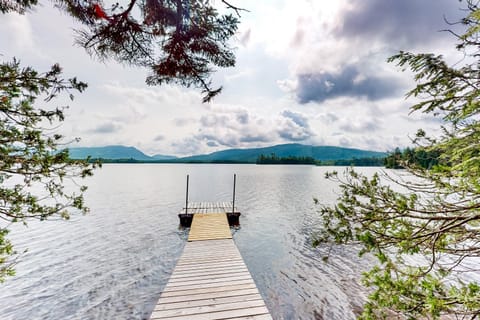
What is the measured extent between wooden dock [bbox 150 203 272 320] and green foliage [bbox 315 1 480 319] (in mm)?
2709

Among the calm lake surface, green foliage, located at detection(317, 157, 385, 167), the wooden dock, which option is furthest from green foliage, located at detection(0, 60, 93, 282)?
the calm lake surface

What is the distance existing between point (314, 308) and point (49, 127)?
720 centimetres

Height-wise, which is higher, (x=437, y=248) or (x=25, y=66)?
(x=25, y=66)

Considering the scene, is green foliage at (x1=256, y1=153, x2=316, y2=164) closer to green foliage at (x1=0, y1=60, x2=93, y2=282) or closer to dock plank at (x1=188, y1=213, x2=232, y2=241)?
dock plank at (x1=188, y1=213, x2=232, y2=241)

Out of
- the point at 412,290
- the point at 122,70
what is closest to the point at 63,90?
the point at 122,70

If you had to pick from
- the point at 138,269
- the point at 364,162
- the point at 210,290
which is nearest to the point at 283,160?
the point at 364,162

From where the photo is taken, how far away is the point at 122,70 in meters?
3.27

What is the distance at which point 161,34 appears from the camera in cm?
296

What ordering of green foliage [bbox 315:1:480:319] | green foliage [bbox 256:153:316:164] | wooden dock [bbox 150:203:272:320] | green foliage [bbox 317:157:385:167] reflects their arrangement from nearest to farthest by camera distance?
green foliage [bbox 315:1:480:319] → green foliage [bbox 317:157:385:167] → wooden dock [bbox 150:203:272:320] → green foliage [bbox 256:153:316:164]

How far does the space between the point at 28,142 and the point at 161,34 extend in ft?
7.00

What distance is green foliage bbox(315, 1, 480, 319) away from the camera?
5.12ft

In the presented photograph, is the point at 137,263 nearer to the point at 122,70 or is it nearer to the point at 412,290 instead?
the point at 122,70

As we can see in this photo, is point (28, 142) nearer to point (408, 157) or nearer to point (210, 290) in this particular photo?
point (210, 290)

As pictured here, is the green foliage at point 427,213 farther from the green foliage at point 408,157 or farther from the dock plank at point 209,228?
the dock plank at point 209,228
